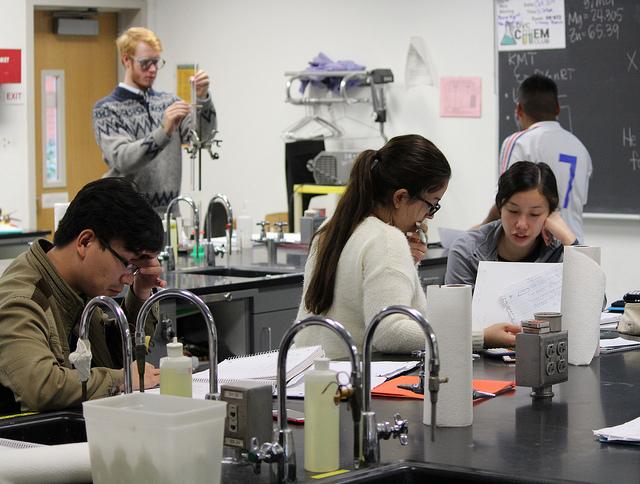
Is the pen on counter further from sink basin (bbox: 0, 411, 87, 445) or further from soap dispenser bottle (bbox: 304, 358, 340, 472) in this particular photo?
sink basin (bbox: 0, 411, 87, 445)

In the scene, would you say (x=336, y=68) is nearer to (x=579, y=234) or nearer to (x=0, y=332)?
(x=579, y=234)

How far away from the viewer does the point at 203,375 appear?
257 centimetres

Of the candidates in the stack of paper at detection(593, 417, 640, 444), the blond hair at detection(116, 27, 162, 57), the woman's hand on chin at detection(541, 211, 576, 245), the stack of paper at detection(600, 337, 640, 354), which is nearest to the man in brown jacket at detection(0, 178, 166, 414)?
the stack of paper at detection(593, 417, 640, 444)

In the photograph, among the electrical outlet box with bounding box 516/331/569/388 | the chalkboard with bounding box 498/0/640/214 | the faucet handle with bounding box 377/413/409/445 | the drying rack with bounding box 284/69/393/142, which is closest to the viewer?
the faucet handle with bounding box 377/413/409/445

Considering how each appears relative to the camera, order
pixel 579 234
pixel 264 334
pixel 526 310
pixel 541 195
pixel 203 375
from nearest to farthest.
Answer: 1. pixel 203 375
2. pixel 526 310
3. pixel 541 195
4. pixel 264 334
5. pixel 579 234

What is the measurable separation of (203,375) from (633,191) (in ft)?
13.6

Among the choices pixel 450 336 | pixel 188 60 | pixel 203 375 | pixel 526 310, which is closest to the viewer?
pixel 450 336

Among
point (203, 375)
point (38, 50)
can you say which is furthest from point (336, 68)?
point (203, 375)

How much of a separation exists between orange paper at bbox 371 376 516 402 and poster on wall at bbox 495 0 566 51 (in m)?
4.15

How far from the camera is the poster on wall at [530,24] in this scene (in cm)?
644

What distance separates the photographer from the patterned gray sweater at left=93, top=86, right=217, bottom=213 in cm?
526

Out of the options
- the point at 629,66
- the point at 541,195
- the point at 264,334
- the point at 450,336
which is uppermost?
the point at 629,66

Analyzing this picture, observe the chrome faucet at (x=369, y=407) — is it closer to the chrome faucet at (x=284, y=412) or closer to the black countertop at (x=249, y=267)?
the chrome faucet at (x=284, y=412)

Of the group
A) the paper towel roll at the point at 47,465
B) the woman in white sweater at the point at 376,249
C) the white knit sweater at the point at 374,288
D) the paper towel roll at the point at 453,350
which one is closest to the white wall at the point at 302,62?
the woman in white sweater at the point at 376,249
